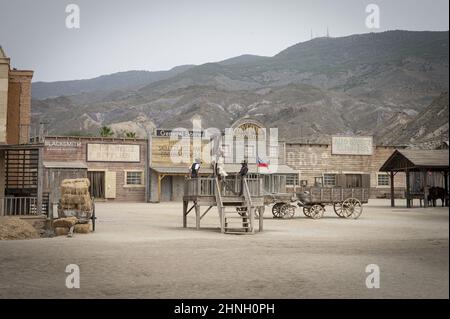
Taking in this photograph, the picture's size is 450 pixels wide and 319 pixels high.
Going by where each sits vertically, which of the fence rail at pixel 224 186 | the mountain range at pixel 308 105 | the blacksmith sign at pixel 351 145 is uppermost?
the mountain range at pixel 308 105

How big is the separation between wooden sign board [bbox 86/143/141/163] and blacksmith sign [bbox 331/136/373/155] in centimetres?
1726

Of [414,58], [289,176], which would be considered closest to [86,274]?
[289,176]

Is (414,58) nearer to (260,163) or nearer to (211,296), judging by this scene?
(260,163)

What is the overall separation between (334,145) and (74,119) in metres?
98.7

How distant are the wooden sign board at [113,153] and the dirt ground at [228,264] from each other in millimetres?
26149

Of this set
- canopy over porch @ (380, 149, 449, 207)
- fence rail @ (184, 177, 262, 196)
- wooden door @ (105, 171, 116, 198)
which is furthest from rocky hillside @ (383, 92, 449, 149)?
fence rail @ (184, 177, 262, 196)

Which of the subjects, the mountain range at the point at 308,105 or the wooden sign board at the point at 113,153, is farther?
→ the mountain range at the point at 308,105

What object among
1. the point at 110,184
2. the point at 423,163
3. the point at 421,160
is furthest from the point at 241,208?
the point at 110,184


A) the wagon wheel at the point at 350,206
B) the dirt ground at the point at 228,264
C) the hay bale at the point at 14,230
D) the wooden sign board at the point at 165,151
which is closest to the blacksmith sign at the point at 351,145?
the wooden sign board at the point at 165,151

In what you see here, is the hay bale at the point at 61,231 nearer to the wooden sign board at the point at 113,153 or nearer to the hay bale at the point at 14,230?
the hay bale at the point at 14,230

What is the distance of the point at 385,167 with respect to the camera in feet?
120

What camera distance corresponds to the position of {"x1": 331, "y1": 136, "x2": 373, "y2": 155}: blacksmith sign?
48.8 metres

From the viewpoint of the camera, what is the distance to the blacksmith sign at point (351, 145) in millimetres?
48844

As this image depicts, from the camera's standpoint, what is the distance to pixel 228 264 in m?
10.6
